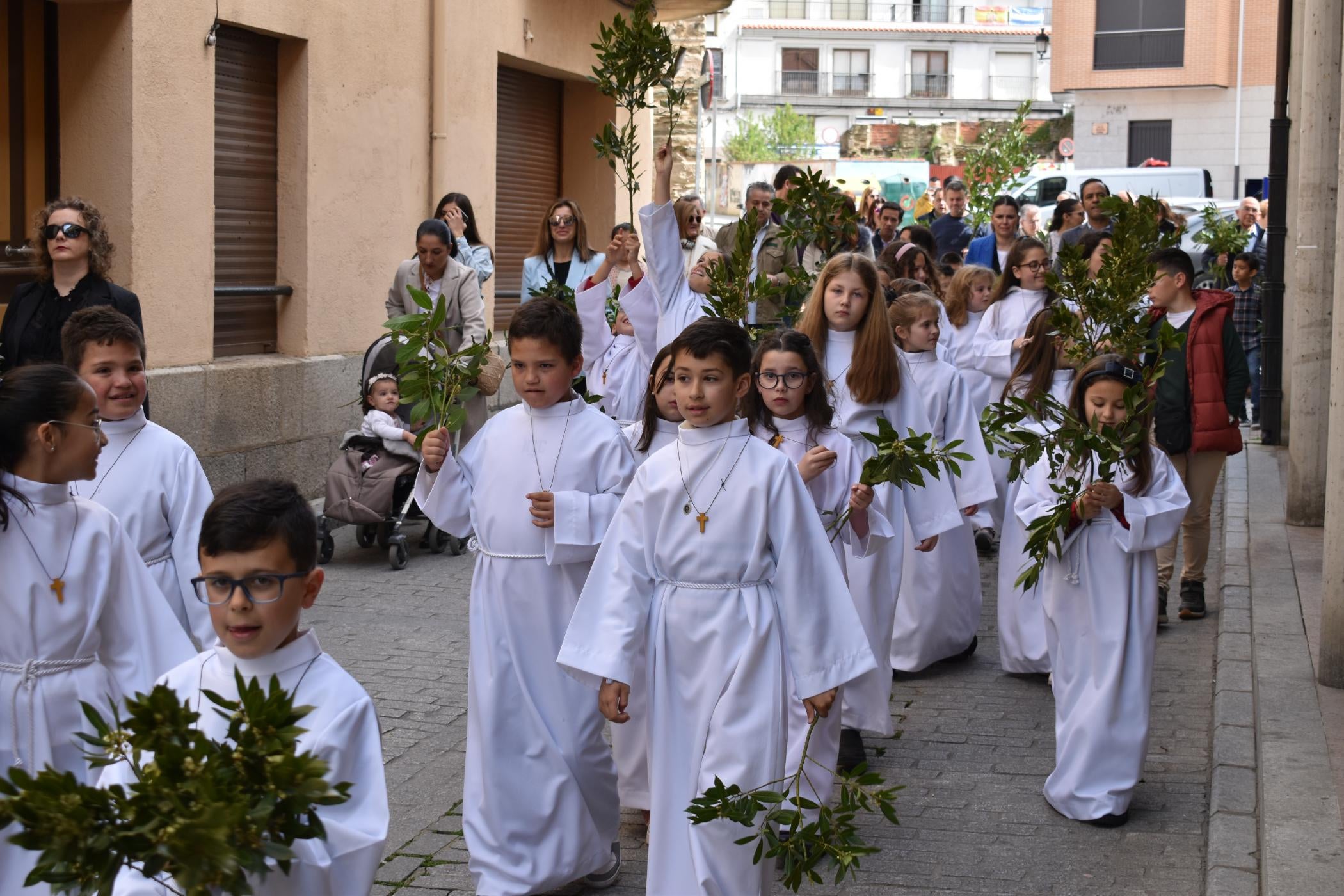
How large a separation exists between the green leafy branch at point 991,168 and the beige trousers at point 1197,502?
699 cm

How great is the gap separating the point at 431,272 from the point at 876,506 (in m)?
5.38

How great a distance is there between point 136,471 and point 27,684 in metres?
1.01

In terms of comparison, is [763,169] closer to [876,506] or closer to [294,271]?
[294,271]

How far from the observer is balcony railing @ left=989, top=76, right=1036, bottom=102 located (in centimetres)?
7612

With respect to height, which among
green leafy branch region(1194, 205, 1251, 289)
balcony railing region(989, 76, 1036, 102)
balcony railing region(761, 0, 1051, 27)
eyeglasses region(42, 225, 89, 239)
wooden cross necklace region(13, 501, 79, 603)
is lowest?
wooden cross necklace region(13, 501, 79, 603)

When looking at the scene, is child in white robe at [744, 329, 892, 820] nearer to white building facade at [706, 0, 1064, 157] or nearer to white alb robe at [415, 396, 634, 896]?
white alb robe at [415, 396, 634, 896]

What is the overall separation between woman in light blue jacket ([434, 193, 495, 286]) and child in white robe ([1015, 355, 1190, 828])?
20.1 ft

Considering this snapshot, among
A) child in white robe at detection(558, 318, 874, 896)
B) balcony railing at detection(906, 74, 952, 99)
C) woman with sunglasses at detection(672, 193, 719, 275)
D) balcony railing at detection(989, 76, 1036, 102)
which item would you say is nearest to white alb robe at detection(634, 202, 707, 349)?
woman with sunglasses at detection(672, 193, 719, 275)

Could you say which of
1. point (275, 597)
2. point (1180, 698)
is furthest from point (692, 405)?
point (1180, 698)

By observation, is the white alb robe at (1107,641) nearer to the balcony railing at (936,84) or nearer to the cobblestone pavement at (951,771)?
the cobblestone pavement at (951,771)

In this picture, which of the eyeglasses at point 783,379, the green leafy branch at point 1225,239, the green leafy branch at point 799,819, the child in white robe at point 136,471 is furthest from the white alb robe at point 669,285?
the green leafy branch at point 1225,239

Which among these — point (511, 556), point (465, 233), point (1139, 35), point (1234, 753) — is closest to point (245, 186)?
point (465, 233)

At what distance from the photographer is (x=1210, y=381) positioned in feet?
29.0

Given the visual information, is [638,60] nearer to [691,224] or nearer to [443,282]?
[691,224]
